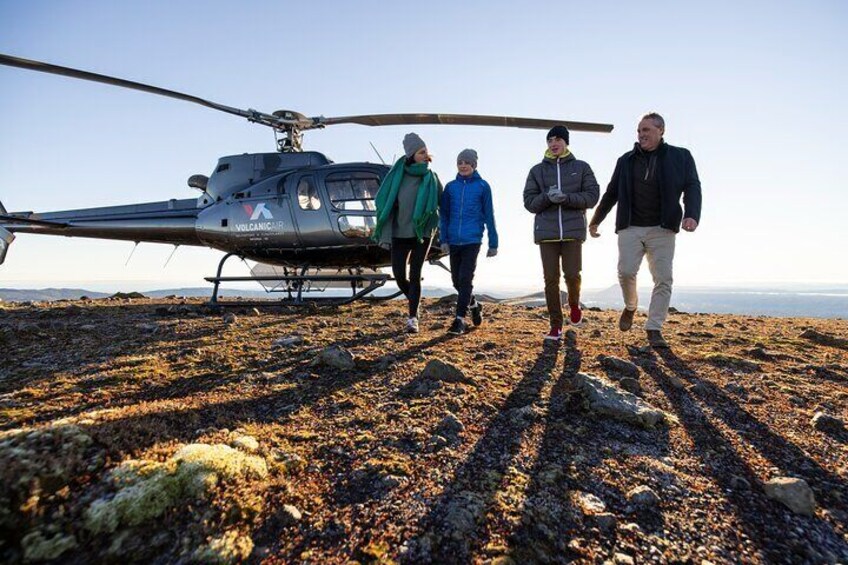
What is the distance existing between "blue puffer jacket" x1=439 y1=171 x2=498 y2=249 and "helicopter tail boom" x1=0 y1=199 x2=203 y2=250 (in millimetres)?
6749

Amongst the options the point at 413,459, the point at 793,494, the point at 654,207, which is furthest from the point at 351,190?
the point at 793,494

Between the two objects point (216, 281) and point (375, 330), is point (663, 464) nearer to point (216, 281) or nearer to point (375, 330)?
point (375, 330)

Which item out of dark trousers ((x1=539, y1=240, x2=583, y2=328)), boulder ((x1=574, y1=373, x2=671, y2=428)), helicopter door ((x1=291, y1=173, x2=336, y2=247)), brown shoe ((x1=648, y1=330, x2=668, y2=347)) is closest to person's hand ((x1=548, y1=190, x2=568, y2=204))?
dark trousers ((x1=539, y1=240, x2=583, y2=328))

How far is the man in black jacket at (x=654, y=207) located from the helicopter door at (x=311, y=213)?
5.12 meters

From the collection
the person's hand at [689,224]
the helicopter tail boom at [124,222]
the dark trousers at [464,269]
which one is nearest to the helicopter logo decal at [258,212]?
the helicopter tail boom at [124,222]

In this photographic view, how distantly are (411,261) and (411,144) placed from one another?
56.5 inches

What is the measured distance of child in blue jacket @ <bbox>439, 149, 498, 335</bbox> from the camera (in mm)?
4867

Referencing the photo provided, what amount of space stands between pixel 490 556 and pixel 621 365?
2439 millimetres

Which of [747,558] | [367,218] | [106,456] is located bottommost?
[747,558]

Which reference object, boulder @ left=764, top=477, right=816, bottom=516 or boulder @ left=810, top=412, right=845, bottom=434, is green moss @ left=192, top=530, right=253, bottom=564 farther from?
boulder @ left=810, top=412, right=845, bottom=434

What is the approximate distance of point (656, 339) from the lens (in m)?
4.24

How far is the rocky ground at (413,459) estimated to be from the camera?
1.23 meters

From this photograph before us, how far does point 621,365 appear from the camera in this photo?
3215 millimetres

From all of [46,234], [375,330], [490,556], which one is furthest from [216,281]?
[490,556]
